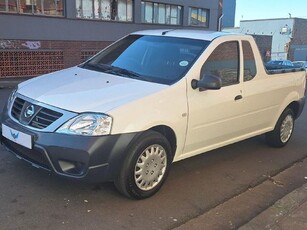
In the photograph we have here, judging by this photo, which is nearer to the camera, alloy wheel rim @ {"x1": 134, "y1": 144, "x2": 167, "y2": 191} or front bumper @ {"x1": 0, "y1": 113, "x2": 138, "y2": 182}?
front bumper @ {"x1": 0, "y1": 113, "x2": 138, "y2": 182}

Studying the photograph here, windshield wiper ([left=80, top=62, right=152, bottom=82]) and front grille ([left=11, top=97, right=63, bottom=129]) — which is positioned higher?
windshield wiper ([left=80, top=62, right=152, bottom=82])

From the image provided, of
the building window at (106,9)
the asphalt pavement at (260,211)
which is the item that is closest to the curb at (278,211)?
the asphalt pavement at (260,211)

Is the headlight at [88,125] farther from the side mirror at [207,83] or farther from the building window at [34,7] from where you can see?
the building window at [34,7]

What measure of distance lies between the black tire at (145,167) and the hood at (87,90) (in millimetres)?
443

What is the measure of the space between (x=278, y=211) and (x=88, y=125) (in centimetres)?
202

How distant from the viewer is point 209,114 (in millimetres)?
4641

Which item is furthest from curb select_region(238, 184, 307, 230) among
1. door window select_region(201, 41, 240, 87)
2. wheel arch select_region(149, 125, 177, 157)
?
door window select_region(201, 41, 240, 87)

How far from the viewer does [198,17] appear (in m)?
25.2

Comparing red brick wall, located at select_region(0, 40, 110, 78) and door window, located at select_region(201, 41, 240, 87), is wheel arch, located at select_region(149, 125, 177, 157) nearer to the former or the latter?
door window, located at select_region(201, 41, 240, 87)

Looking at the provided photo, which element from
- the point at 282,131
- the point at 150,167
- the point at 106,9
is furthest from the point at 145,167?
the point at 106,9

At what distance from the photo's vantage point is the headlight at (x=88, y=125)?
3.61 m

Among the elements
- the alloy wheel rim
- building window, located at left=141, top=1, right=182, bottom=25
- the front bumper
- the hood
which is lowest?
the alloy wheel rim

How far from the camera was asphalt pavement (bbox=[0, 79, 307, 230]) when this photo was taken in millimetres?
3682

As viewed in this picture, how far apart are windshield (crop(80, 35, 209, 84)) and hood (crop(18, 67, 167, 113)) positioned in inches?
9.3
